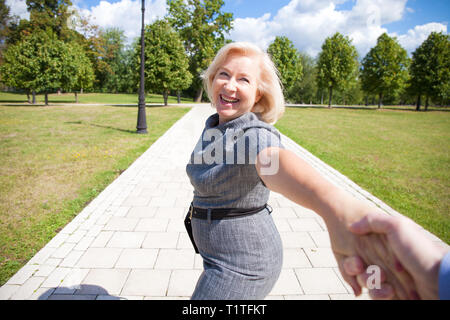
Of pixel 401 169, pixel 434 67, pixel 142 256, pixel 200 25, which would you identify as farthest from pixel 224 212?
pixel 434 67

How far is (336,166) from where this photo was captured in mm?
7895

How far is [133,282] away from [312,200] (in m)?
2.77

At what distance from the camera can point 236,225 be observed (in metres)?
1.33

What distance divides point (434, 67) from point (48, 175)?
1987 inches

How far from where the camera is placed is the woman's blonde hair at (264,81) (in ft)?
5.03

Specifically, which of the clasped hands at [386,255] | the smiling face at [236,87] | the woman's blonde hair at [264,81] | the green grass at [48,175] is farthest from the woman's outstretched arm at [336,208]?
the green grass at [48,175]

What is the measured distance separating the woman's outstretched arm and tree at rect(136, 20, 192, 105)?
26.4 metres

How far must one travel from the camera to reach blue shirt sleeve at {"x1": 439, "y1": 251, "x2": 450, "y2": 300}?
540 millimetres

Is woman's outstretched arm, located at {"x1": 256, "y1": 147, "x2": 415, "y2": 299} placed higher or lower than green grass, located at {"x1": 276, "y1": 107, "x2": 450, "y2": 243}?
higher

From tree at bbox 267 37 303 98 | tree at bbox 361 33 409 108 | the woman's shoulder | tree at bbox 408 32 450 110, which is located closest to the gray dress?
the woman's shoulder

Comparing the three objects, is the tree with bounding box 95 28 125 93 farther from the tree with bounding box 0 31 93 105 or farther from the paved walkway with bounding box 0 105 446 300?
the paved walkway with bounding box 0 105 446 300

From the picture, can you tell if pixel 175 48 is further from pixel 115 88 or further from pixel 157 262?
pixel 115 88

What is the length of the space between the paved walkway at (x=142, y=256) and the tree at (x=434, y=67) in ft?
→ 149

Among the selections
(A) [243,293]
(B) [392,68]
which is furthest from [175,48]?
(B) [392,68]
